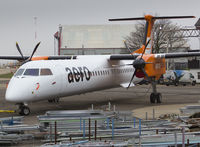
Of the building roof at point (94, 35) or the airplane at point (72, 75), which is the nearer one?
the airplane at point (72, 75)

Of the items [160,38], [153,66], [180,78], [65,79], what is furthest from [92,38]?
[65,79]

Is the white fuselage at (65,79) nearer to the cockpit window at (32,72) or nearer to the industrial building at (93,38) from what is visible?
the cockpit window at (32,72)

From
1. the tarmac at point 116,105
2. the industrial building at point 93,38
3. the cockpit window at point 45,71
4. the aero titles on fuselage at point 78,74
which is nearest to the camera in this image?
the cockpit window at point 45,71

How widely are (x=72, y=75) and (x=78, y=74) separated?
0.63 meters

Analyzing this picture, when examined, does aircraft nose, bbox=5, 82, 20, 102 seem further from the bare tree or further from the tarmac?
the bare tree

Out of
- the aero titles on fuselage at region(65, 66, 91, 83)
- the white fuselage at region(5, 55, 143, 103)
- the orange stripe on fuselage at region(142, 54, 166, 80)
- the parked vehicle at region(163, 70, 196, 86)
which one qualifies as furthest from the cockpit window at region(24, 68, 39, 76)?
the parked vehicle at region(163, 70, 196, 86)

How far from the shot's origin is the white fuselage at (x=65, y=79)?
15974 millimetres

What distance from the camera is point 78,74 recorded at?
1925 cm

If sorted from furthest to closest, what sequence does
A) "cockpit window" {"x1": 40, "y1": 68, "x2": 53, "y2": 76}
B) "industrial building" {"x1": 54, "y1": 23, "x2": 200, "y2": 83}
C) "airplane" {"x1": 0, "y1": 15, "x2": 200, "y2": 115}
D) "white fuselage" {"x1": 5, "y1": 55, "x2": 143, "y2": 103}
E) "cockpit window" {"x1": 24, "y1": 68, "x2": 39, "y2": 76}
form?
"industrial building" {"x1": 54, "y1": 23, "x2": 200, "y2": 83}, "cockpit window" {"x1": 40, "y1": 68, "x2": 53, "y2": 76}, "cockpit window" {"x1": 24, "y1": 68, "x2": 39, "y2": 76}, "airplane" {"x1": 0, "y1": 15, "x2": 200, "y2": 115}, "white fuselage" {"x1": 5, "y1": 55, "x2": 143, "y2": 103}

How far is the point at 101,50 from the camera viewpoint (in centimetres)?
8112

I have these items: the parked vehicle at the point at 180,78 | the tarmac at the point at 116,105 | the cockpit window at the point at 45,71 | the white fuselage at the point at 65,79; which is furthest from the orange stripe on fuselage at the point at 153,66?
the parked vehicle at the point at 180,78

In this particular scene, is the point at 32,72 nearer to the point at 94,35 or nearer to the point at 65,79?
the point at 65,79

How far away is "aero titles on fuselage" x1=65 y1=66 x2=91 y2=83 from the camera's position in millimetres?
18594

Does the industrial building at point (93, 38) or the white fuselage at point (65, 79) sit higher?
the industrial building at point (93, 38)
